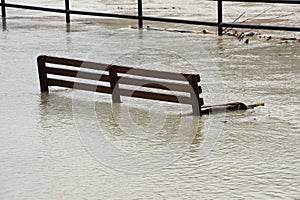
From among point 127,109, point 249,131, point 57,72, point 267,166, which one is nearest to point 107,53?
point 57,72

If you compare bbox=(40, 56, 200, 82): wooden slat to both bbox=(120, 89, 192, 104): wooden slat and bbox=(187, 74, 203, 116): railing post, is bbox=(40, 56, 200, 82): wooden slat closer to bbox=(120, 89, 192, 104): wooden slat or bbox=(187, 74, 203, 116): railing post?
bbox=(187, 74, 203, 116): railing post

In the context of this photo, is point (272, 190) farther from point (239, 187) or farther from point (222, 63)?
point (222, 63)

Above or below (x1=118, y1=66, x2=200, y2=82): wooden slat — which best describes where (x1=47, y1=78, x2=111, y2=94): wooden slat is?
below

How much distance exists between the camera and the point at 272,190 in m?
5.55

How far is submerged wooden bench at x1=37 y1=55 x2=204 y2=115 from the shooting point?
7.93 metres

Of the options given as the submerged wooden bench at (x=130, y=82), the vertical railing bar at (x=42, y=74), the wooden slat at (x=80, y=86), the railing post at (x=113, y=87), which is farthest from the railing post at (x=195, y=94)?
the vertical railing bar at (x=42, y=74)

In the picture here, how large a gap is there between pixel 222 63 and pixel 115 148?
465 cm

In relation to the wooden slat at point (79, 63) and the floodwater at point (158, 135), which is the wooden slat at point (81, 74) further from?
the floodwater at point (158, 135)

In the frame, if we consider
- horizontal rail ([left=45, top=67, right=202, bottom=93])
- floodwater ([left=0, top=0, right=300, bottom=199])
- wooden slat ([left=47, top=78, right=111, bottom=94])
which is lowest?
floodwater ([left=0, top=0, right=300, bottom=199])

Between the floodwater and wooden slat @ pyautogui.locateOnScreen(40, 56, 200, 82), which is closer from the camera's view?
the floodwater

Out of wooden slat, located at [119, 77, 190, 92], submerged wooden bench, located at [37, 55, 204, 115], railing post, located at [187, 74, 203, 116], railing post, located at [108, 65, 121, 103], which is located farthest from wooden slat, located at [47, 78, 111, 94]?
railing post, located at [187, 74, 203, 116]

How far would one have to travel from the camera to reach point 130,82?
8602 mm

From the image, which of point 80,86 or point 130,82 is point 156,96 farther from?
point 80,86

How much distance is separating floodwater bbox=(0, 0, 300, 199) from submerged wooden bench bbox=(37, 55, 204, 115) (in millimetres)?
A: 116
